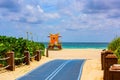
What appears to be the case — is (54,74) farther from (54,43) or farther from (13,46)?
(54,43)

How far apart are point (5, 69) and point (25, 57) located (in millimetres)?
5371

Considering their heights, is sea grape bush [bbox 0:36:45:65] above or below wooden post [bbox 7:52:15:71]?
above

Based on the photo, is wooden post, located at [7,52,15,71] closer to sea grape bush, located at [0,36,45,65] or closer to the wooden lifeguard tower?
sea grape bush, located at [0,36,45,65]

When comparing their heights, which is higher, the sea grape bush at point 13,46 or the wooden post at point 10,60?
the sea grape bush at point 13,46

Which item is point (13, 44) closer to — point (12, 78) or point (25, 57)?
point (25, 57)

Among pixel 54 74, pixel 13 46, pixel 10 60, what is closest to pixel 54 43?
pixel 13 46

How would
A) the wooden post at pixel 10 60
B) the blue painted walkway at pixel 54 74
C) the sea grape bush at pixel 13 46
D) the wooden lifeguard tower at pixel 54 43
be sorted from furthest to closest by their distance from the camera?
1. the wooden lifeguard tower at pixel 54 43
2. the sea grape bush at pixel 13 46
3. the wooden post at pixel 10 60
4. the blue painted walkway at pixel 54 74

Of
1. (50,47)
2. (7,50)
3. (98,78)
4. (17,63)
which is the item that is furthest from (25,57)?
(50,47)

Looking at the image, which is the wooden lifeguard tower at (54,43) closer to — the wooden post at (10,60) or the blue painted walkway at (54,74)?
the blue painted walkway at (54,74)

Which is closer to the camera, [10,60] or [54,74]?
[54,74]

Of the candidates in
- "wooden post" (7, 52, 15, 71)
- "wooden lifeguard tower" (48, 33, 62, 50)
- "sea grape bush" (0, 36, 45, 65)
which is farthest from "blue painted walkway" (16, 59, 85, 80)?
"wooden lifeguard tower" (48, 33, 62, 50)

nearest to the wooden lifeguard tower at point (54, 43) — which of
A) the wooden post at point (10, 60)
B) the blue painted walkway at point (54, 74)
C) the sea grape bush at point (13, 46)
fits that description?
the sea grape bush at point (13, 46)

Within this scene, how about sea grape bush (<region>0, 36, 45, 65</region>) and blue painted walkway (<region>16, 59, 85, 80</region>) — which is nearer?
blue painted walkway (<region>16, 59, 85, 80</region>)

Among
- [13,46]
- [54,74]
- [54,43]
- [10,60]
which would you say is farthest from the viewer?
[54,43]
